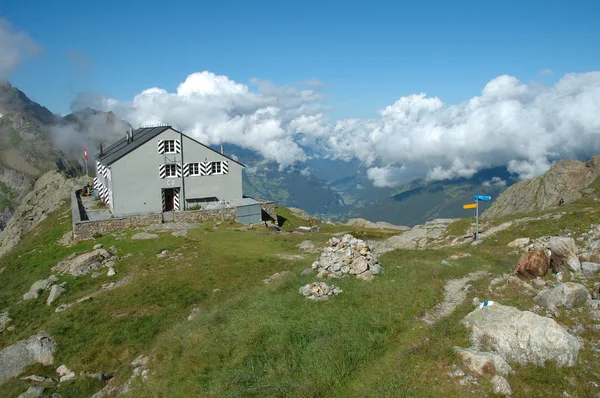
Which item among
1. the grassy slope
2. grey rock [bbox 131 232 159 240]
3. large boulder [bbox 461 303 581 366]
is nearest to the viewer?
large boulder [bbox 461 303 581 366]

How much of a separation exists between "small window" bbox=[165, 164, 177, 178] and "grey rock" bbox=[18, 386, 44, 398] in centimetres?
3815

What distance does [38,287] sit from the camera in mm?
30969

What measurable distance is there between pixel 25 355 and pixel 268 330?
13.5 meters

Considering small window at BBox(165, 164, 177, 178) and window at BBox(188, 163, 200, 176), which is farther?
window at BBox(188, 163, 200, 176)

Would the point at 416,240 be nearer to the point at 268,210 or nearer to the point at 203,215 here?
the point at 268,210

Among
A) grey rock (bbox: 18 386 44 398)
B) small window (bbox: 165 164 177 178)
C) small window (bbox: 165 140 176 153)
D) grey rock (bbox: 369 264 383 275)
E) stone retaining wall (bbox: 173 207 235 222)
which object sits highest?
small window (bbox: 165 140 176 153)

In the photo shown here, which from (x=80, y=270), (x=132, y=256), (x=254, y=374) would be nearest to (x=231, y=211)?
(x=132, y=256)

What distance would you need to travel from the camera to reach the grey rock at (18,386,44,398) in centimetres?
1703

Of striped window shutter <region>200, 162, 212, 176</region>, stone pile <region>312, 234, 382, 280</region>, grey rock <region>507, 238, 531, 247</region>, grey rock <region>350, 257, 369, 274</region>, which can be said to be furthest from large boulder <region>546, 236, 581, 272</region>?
striped window shutter <region>200, 162, 212, 176</region>

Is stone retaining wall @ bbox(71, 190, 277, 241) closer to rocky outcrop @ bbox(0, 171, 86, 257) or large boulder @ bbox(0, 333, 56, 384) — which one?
large boulder @ bbox(0, 333, 56, 384)

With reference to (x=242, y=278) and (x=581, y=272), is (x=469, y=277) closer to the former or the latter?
(x=581, y=272)

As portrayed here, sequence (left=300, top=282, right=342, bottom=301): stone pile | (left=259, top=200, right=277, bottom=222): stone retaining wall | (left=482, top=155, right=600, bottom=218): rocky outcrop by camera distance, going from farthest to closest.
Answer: (left=482, top=155, right=600, bottom=218): rocky outcrop
(left=259, top=200, right=277, bottom=222): stone retaining wall
(left=300, top=282, right=342, bottom=301): stone pile

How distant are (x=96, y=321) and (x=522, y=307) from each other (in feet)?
74.5

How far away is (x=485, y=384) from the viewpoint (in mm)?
11742
